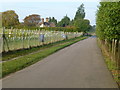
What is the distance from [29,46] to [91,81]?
15.1 metres

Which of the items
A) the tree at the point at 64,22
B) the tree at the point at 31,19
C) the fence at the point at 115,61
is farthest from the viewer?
the tree at the point at 64,22

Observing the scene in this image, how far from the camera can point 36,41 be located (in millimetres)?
27344

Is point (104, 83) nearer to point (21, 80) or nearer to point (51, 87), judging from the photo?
point (51, 87)

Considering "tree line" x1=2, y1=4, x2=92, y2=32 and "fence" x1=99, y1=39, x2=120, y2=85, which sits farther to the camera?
"tree line" x1=2, y1=4, x2=92, y2=32

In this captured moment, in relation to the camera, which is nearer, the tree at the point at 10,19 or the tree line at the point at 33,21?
the tree at the point at 10,19

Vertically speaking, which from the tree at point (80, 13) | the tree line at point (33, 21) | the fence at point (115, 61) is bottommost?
the fence at point (115, 61)

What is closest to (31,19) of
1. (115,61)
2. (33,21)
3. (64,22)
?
(33,21)

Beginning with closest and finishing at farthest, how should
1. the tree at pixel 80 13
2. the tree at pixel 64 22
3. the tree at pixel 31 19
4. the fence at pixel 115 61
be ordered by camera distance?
the fence at pixel 115 61 → the tree at pixel 31 19 → the tree at pixel 80 13 → the tree at pixel 64 22

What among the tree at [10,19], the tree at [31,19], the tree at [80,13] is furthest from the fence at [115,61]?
the tree at [80,13]

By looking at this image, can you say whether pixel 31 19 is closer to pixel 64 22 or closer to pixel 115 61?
pixel 64 22

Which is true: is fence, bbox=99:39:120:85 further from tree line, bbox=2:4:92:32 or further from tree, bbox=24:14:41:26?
tree, bbox=24:14:41:26

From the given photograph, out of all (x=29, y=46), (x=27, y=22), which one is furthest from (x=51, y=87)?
(x=27, y=22)

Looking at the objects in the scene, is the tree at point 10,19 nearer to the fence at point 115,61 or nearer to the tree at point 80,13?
the fence at point 115,61

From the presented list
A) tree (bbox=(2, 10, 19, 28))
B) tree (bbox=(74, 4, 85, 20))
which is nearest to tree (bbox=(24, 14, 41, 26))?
tree (bbox=(2, 10, 19, 28))
